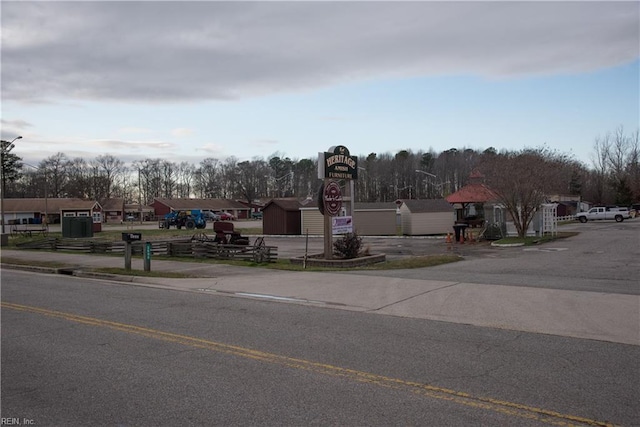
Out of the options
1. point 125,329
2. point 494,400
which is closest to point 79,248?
point 125,329

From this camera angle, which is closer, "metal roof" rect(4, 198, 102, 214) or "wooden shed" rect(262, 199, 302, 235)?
"wooden shed" rect(262, 199, 302, 235)

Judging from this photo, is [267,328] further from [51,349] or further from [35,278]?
[35,278]

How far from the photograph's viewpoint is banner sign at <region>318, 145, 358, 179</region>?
18.6m

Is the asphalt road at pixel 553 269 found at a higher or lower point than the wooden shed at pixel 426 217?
lower

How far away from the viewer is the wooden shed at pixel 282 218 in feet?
144

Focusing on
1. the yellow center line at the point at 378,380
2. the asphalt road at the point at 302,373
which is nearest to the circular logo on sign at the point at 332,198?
the asphalt road at the point at 302,373

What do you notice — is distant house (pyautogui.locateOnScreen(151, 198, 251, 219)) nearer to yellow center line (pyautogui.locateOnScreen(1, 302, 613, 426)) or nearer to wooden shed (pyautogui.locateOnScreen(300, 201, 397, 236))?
wooden shed (pyautogui.locateOnScreen(300, 201, 397, 236))

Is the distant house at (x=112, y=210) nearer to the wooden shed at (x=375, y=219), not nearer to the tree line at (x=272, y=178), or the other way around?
the tree line at (x=272, y=178)

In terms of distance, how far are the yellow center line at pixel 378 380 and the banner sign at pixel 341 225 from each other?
1076 cm

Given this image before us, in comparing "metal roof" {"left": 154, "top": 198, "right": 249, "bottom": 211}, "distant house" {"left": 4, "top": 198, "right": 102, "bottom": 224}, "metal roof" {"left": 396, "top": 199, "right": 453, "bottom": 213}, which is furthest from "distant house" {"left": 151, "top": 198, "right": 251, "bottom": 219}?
"metal roof" {"left": 396, "top": 199, "right": 453, "bottom": 213}

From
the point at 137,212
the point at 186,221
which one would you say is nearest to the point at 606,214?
the point at 186,221

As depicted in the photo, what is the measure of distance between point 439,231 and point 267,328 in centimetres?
3369

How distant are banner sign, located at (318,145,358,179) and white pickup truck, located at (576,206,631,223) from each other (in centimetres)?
4496

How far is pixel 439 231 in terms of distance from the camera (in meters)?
40.5
